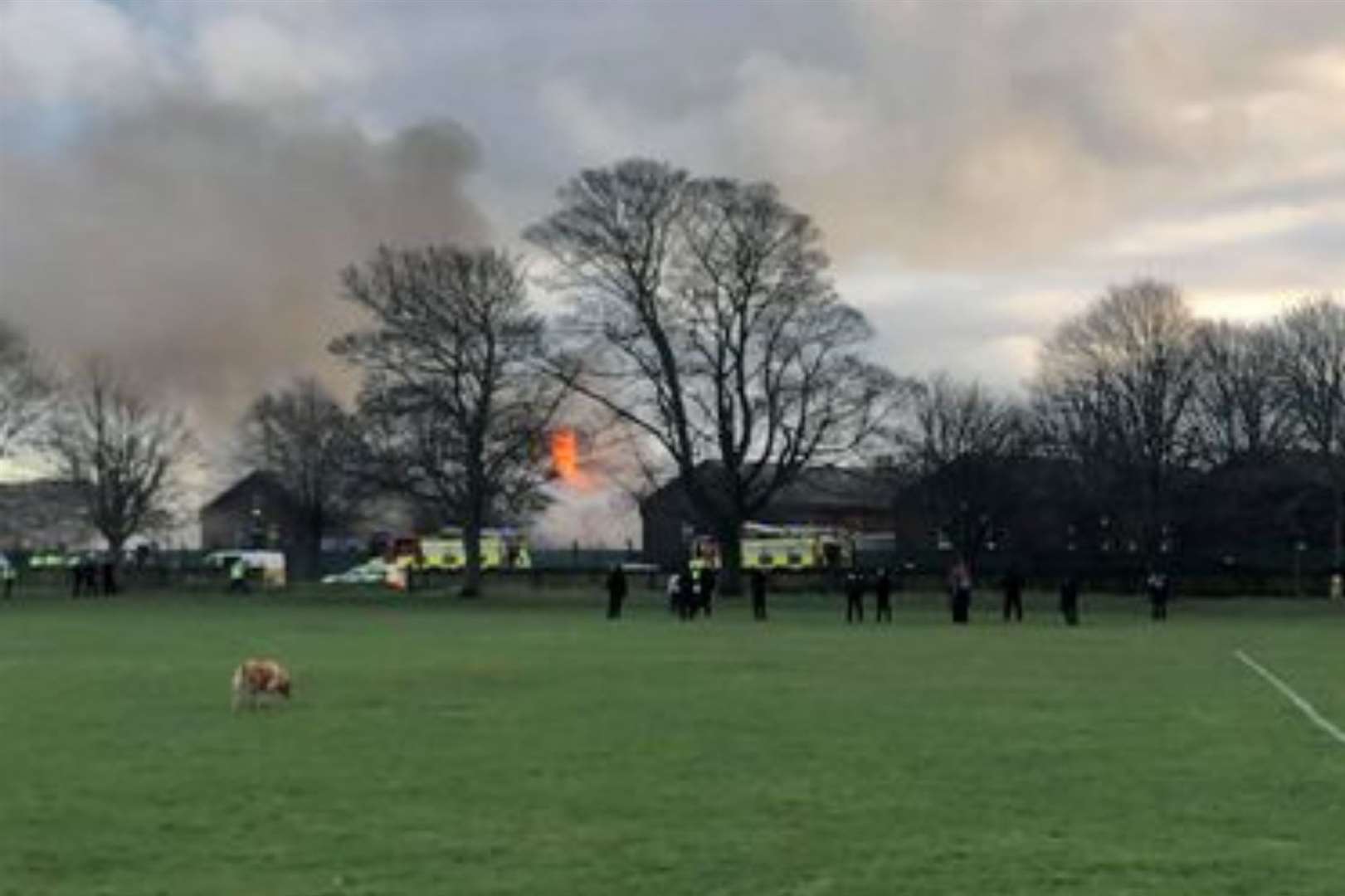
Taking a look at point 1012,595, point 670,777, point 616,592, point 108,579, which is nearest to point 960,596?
point 1012,595

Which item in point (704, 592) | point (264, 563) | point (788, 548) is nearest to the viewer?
point (704, 592)

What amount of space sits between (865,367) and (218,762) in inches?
2600

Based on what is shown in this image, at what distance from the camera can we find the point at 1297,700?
25828 mm

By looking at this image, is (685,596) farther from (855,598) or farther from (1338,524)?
(1338,524)

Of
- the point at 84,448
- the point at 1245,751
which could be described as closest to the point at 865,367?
the point at 84,448

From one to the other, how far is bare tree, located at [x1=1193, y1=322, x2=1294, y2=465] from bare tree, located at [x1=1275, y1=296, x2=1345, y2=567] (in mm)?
656

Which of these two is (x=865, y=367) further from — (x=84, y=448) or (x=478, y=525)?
(x=84, y=448)

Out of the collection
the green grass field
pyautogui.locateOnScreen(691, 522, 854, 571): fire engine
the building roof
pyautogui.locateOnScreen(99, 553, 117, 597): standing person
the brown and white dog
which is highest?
the building roof

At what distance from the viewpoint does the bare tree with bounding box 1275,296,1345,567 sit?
324 feet

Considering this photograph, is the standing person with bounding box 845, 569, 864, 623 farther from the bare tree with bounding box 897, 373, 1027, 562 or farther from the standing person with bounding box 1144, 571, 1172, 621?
the bare tree with bounding box 897, 373, 1027, 562

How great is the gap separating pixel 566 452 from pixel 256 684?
60.0 metres

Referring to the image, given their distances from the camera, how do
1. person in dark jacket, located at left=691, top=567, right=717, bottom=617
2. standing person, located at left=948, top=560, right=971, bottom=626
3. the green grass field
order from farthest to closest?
person in dark jacket, located at left=691, top=567, right=717, bottom=617 → standing person, located at left=948, top=560, right=971, bottom=626 → the green grass field

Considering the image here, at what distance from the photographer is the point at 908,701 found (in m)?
25.3

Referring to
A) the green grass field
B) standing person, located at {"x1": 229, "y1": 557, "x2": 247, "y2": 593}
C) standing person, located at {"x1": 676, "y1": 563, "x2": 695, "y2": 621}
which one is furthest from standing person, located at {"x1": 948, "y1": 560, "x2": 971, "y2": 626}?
standing person, located at {"x1": 229, "y1": 557, "x2": 247, "y2": 593}
